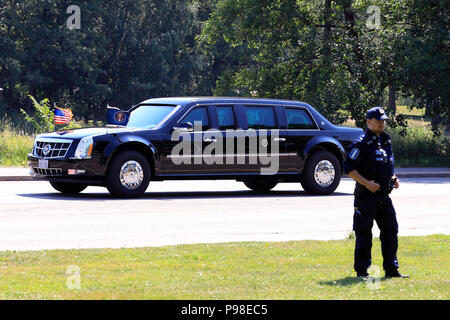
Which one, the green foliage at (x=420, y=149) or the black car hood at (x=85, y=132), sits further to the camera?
the green foliage at (x=420, y=149)

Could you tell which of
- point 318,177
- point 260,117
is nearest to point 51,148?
point 260,117

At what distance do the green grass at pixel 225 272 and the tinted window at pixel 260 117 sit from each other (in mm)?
6687

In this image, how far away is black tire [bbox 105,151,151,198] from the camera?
15117 millimetres

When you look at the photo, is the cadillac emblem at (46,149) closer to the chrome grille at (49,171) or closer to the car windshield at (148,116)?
the chrome grille at (49,171)

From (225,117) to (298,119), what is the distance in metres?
1.73

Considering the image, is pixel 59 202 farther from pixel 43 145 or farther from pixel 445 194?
pixel 445 194

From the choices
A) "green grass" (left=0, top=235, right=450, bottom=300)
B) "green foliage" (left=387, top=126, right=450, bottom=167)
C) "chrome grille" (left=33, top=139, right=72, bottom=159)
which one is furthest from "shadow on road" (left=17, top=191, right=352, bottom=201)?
"green foliage" (left=387, top=126, right=450, bottom=167)

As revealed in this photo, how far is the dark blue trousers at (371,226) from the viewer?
8.00 metres

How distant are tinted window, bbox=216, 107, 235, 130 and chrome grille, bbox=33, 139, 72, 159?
290 cm

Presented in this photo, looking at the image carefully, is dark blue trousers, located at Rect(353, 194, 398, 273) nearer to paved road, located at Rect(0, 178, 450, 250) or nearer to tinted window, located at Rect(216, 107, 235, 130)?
paved road, located at Rect(0, 178, 450, 250)

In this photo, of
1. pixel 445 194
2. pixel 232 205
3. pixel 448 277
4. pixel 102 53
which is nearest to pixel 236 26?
pixel 445 194

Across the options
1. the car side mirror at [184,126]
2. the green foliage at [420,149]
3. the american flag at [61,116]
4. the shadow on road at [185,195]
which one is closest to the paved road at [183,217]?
the shadow on road at [185,195]

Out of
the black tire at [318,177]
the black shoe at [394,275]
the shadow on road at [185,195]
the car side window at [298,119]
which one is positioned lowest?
the black shoe at [394,275]

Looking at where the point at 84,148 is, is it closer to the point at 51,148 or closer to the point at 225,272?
the point at 51,148
